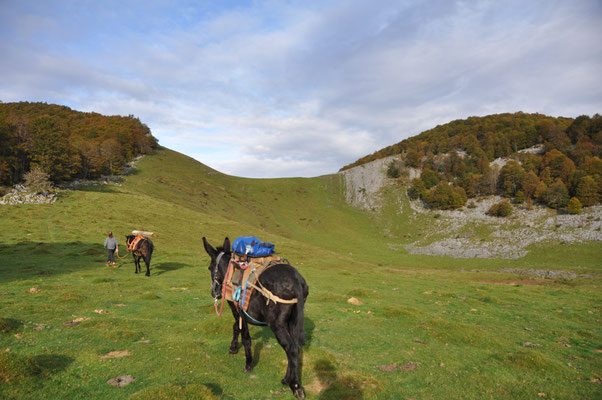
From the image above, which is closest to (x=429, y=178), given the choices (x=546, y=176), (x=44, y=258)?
(x=546, y=176)

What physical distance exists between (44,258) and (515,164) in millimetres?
119026

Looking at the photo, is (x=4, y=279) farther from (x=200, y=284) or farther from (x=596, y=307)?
(x=596, y=307)

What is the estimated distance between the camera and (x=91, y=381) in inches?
279

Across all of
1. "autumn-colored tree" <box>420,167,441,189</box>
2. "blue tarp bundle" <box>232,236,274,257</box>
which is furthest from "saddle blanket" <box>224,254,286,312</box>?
"autumn-colored tree" <box>420,167,441,189</box>

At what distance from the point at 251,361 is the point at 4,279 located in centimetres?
2036

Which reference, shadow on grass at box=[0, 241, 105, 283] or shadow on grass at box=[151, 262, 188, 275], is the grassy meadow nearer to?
shadow on grass at box=[0, 241, 105, 283]

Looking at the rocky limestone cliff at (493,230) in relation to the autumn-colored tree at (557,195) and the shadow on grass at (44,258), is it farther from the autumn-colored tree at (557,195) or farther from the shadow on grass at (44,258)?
the shadow on grass at (44,258)

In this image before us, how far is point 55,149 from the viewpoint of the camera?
56.3m

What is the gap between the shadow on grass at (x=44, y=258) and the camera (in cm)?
2061

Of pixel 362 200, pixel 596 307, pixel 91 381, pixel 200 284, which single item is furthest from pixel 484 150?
pixel 91 381

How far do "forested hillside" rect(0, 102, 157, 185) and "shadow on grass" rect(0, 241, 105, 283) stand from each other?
1278 inches

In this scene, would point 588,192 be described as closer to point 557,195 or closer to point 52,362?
point 557,195

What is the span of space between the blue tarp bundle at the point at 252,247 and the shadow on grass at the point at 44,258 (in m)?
19.2

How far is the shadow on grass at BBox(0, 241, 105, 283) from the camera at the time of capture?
20.6 m
